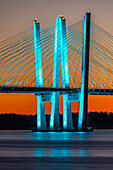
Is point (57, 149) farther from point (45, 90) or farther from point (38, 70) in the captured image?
point (38, 70)

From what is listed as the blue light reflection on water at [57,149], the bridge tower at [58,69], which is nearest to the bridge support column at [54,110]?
the bridge tower at [58,69]

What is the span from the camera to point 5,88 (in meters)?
41.8

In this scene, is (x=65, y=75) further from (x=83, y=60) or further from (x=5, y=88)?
(x=5, y=88)

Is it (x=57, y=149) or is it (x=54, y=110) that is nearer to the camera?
(x=57, y=149)

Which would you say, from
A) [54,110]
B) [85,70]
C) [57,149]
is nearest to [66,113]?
[54,110]

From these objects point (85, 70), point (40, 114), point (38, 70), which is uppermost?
point (38, 70)

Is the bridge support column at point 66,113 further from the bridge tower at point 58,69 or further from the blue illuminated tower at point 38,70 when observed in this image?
the blue illuminated tower at point 38,70

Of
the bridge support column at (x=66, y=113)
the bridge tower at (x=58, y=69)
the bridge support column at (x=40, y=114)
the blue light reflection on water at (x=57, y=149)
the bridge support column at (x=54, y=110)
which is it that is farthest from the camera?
the bridge support column at (x=40, y=114)

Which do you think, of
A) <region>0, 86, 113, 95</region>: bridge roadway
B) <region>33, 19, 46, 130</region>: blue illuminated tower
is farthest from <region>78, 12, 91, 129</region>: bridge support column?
<region>33, 19, 46, 130</region>: blue illuminated tower

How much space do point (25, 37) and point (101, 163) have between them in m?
27.0

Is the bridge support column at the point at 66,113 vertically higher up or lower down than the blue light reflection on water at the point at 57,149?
higher up

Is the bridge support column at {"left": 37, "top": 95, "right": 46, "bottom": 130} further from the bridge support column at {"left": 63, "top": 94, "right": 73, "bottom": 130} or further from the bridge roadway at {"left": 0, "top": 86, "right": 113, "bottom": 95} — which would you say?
the bridge roadway at {"left": 0, "top": 86, "right": 113, "bottom": 95}

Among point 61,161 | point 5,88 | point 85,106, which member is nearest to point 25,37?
point 5,88

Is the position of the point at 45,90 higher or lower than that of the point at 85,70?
lower
